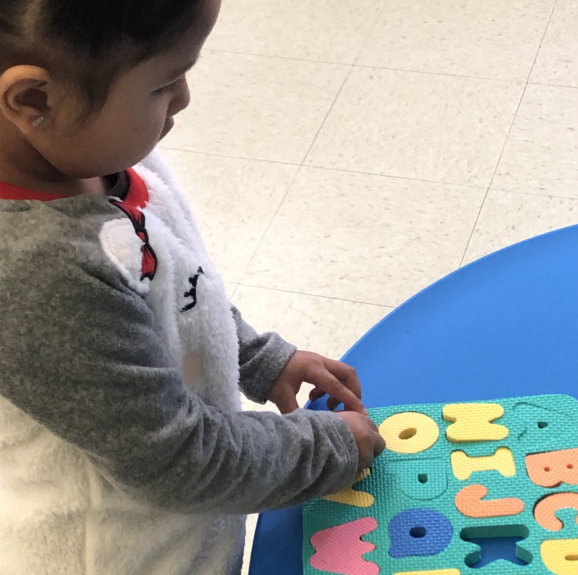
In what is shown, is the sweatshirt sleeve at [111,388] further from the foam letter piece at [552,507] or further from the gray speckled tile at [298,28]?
the gray speckled tile at [298,28]

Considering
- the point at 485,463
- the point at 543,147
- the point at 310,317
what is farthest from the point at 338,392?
the point at 543,147

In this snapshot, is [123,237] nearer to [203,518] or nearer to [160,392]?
[160,392]

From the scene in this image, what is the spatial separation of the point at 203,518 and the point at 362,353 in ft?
0.67

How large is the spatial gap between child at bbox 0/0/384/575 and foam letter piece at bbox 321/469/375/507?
0.02m

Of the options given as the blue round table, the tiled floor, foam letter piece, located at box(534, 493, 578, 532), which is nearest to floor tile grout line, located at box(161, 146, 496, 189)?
the tiled floor

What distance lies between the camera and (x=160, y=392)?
1.74 feet

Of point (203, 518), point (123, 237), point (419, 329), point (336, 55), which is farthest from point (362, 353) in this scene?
point (336, 55)

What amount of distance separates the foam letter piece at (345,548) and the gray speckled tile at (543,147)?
115cm

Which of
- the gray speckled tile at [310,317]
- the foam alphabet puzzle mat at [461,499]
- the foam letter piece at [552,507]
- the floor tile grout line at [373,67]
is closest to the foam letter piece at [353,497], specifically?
the foam alphabet puzzle mat at [461,499]

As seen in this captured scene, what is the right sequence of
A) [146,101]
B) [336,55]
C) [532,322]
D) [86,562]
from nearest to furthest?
1. [146,101]
2. [86,562]
3. [532,322]
4. [336,55]

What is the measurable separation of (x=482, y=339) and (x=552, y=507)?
17 cm

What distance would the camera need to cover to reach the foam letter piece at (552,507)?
0.63 m

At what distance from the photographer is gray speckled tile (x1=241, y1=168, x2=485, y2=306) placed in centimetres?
155

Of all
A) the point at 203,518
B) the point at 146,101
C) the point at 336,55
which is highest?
the point at 146,101
